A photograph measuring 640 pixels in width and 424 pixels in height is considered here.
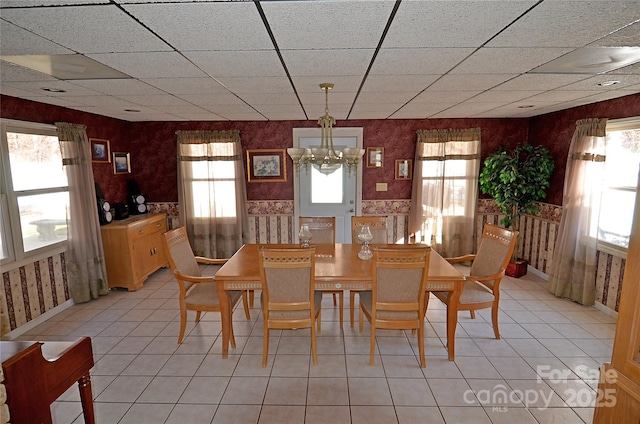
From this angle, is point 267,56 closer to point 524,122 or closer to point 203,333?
point 203,333

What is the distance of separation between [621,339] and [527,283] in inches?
146

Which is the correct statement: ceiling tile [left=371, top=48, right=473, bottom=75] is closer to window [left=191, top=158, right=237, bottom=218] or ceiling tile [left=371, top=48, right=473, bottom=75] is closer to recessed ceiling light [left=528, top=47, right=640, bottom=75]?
recessed ceiling light [left=528, top=47, right=640, bottom=75]

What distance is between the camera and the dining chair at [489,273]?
9.98 feet

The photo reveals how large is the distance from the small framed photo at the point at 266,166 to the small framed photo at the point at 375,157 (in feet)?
4.42

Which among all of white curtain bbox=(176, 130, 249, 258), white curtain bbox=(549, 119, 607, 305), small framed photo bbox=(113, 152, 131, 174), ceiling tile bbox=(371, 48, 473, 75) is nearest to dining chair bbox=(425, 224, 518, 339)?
white curtain bbox=(549, 119, 607, 305)

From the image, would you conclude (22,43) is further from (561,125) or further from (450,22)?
(561,125)

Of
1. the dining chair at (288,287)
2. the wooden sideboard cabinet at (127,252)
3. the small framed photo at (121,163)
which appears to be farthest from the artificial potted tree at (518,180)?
the small framed photo at (121,163)

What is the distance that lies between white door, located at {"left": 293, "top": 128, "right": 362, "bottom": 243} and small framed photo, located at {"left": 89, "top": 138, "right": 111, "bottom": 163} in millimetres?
2676

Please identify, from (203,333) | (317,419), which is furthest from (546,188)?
(203,333)

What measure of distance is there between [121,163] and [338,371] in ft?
14.7

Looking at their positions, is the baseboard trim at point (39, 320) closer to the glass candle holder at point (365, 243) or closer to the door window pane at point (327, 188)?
the glass candle holder at point (365, 243)

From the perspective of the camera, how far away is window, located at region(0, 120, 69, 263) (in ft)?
10.6

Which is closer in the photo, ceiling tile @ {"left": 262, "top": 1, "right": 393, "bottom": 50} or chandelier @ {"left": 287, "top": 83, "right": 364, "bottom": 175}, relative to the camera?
ceiling tile @ {"left": 262, "top": 1, "right": 393, "bottom": 50}

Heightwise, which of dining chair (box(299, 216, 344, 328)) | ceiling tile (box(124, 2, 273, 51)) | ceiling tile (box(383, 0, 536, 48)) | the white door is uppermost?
ceiling tile (box(383, 0, 536, 48))
